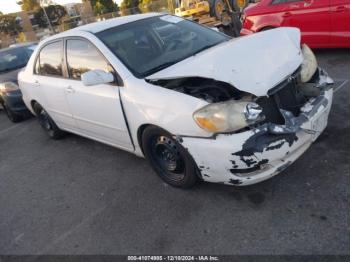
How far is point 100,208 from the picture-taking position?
12.2 feet

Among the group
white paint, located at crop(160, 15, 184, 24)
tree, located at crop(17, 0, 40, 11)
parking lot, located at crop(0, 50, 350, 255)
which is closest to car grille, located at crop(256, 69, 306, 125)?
parking lot, located at crop(0, 50, 350, 255)

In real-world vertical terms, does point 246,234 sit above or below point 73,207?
above

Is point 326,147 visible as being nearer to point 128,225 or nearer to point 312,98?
point 312,98

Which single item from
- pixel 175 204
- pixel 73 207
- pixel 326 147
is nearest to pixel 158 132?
pixel 175 204

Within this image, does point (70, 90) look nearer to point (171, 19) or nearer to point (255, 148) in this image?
point (171, 19)

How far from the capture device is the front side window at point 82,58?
3889 mm

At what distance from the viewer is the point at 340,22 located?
19.9ft

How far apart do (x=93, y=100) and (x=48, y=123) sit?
89.0 inches

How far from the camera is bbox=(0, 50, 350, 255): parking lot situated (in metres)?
2.78

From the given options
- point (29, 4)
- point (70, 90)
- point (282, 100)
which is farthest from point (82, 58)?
point (29, 4)

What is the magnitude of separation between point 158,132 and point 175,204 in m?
0.71

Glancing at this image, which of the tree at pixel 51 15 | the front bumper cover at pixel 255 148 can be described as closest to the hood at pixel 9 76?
the front bumper cover at pixel 255 148

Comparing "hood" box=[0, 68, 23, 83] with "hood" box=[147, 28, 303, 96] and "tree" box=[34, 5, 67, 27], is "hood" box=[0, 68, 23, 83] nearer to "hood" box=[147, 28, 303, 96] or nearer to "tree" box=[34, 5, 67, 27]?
"hood" box=[147, 28, 303, 96]

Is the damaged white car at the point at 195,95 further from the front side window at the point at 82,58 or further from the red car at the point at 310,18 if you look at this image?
the red car at the point at 310,18
